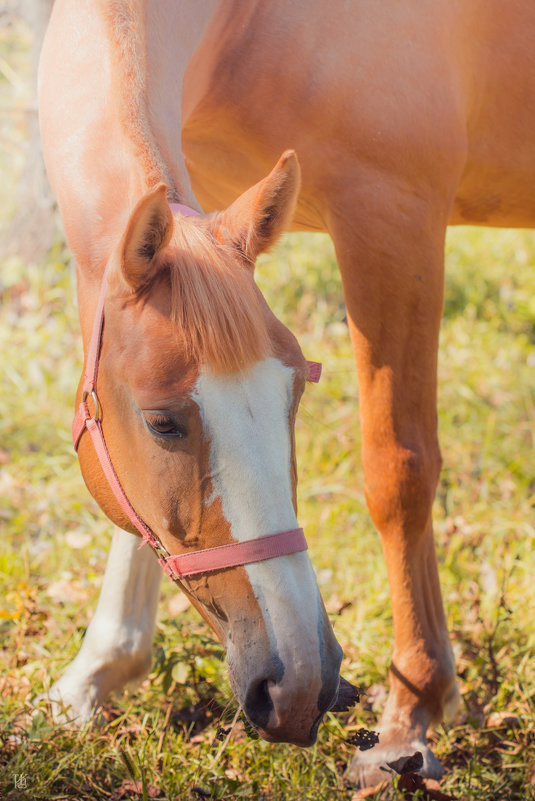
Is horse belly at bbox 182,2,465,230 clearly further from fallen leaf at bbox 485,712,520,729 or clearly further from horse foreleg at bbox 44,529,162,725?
fallen leaf at bbox 485,712,520,729

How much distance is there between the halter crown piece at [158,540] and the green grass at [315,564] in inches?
17.3

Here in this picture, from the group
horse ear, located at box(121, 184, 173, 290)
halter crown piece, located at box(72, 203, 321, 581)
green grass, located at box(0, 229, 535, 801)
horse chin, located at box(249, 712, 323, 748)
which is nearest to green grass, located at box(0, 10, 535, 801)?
green grass, located at box(0, 229, 535, 801)

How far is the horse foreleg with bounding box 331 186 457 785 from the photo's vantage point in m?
2.20

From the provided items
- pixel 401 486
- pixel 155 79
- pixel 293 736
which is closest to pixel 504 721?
pixel 401 486

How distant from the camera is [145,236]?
1498mm

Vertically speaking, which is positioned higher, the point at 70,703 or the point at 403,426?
the point at 403,426

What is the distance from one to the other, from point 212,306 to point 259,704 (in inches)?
30.2

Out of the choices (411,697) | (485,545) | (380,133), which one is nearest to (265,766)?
(411,697)

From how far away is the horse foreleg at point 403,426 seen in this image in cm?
220

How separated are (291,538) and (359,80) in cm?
133

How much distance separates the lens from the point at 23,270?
5.11 metres

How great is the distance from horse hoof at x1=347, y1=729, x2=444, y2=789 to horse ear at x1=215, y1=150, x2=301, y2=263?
1.48 meters

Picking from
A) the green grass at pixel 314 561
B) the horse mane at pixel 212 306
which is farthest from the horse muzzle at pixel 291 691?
the horse mane at pixel 212 306

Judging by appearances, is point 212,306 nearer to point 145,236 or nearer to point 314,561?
point 145,236
